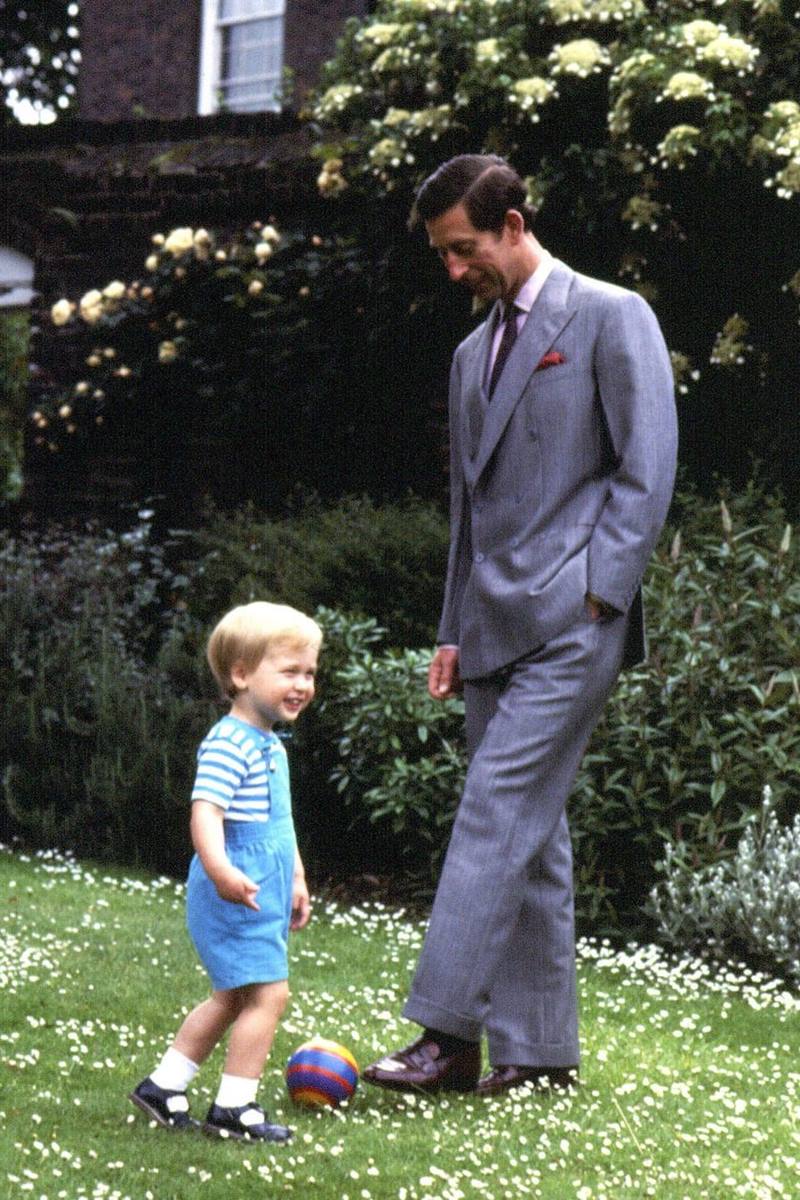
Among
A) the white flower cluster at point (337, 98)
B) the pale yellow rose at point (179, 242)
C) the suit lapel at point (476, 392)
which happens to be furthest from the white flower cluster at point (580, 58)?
the suit lapel at point (476, 392)

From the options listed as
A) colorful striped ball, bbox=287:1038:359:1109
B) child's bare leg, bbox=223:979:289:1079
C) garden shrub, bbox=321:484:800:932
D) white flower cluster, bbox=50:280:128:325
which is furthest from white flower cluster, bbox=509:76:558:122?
child's bare leg, bbox=223:979:289:1079

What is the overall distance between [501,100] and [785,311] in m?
1.78

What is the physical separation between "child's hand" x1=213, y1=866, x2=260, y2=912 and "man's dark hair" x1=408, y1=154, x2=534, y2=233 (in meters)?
1.57

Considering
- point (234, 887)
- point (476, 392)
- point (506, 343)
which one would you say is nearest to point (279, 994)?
point (234, 887)

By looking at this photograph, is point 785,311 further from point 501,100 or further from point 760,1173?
point 760,1173

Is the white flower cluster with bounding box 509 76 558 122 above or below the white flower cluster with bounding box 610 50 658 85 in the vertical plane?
below

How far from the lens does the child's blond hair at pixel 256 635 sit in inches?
156

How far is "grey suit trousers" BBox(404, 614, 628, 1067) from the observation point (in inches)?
164

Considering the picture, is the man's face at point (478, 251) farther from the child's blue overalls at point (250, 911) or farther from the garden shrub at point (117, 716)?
the garden shrub at point (117, 716)

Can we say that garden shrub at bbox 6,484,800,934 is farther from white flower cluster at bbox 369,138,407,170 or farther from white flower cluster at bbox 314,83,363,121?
white flower cluster at bbox 314,83,363,121

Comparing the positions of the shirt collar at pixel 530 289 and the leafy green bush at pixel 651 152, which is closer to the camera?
the shirt collar at pixel 530 289

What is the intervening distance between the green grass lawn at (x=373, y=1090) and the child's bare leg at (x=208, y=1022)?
7.1 inches

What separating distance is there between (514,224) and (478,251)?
0.11 m

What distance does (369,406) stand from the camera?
11133 millimetres
